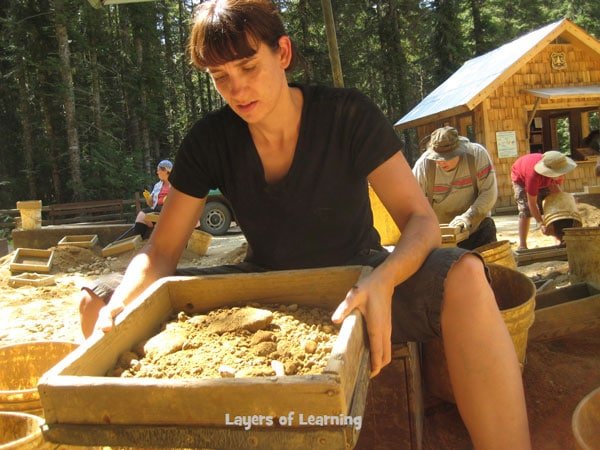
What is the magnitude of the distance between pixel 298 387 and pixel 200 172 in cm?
123

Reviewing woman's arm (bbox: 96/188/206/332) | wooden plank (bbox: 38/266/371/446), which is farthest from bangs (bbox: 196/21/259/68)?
wooden plank (bbox: 38/266/371/446)

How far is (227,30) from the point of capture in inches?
66.9

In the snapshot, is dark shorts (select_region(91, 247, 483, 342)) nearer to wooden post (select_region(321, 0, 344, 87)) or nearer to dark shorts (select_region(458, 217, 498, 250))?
dark shorts (select_region(458, 217, 498, 250))

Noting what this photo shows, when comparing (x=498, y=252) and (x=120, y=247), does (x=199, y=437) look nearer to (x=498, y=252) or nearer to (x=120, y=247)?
(x=498, y=252)

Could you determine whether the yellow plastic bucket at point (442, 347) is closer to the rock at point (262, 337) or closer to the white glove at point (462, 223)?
the rock at point (262, 337)

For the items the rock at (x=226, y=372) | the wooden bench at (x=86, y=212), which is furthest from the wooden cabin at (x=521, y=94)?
the rock at (x=226, y=372)

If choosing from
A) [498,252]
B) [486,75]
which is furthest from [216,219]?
[498,252]

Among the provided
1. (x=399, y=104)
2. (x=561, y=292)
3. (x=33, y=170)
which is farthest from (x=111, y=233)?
(x=399, y=104)

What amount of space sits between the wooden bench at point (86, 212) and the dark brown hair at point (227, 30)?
52.7ft

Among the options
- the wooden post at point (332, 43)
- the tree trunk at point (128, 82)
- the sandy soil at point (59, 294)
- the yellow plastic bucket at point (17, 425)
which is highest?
the tree trunk at point (128, 82)

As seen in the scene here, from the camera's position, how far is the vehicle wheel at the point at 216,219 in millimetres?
12258

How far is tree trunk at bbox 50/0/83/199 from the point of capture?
1853 centimetres

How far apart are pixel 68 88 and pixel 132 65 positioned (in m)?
7.16

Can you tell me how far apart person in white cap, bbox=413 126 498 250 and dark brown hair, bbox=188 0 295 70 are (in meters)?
2.94
